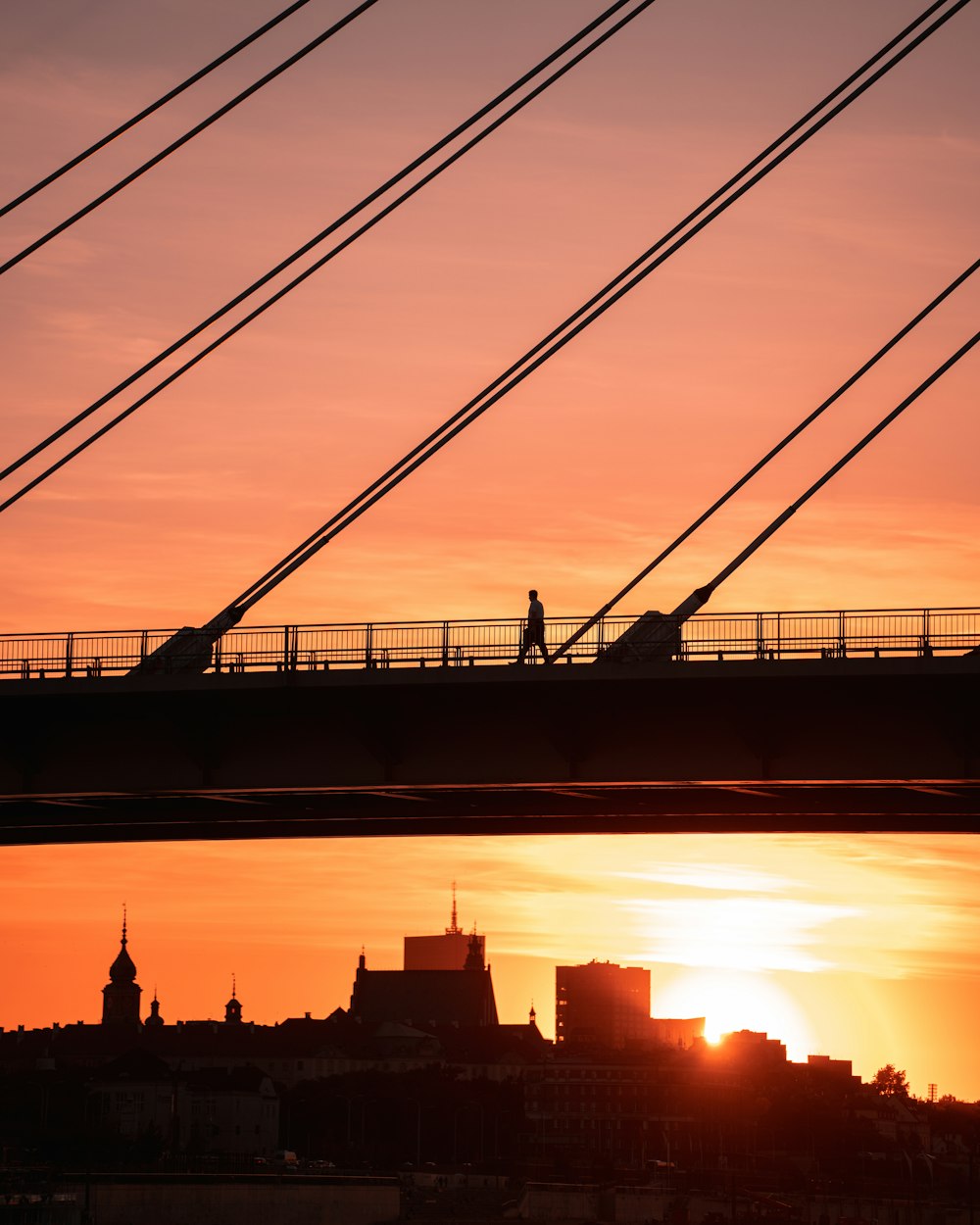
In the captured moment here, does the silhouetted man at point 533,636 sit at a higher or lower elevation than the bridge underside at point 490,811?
higher

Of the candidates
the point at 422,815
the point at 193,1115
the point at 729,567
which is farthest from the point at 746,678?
the point at 193,1115

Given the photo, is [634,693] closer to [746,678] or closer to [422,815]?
[746,678]

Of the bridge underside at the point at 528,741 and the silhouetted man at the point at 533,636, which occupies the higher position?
the silhouetted man at the point at 533,636

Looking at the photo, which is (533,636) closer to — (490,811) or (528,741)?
(528,741)

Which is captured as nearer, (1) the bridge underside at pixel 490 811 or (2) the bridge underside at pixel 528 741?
(2) the bridge underside at pixel 528 741

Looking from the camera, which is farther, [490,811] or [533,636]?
[490,811]

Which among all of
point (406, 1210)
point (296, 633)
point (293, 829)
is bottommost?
point (406, 1210)

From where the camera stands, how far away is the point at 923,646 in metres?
37.8

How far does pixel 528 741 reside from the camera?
4078cm

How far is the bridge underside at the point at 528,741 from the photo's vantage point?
38.6 metres

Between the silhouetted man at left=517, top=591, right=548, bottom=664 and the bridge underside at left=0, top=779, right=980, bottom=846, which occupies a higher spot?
the silhouetted man at left=517, top=591, right=548, bottom=664

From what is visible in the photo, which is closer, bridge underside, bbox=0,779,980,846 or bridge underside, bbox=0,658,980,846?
bridge underside, bbox=0,658,980,846

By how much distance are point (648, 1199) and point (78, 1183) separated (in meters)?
31.4

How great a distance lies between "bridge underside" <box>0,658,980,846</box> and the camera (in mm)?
38594
